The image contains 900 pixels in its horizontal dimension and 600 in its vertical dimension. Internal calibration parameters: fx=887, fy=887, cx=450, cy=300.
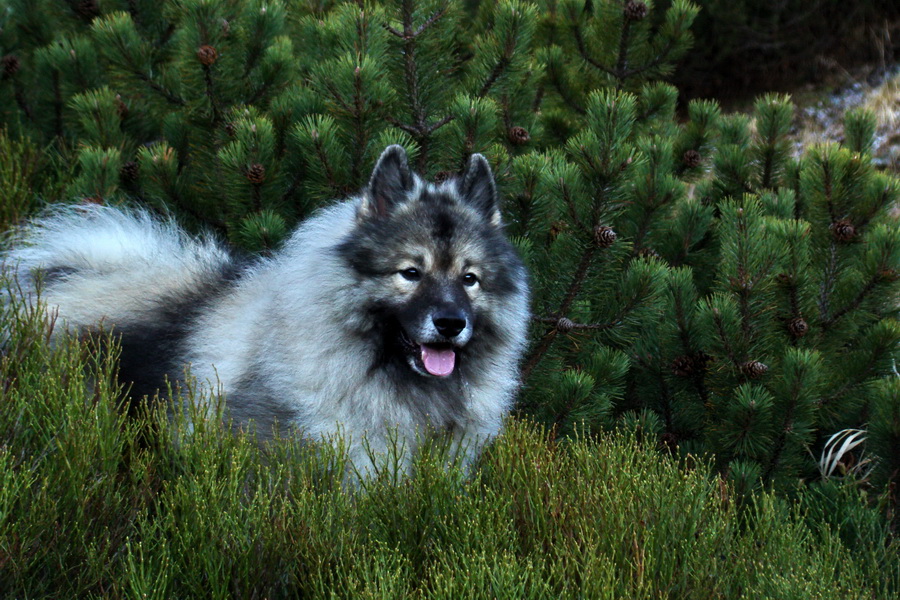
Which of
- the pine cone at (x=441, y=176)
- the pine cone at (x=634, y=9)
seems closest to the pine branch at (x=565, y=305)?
the pine cone at (x=441, y=176)

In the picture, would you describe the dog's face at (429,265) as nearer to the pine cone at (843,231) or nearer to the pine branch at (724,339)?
the pine branch at (724,339)

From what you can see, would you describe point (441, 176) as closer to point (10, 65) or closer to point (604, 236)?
point (604, 236)

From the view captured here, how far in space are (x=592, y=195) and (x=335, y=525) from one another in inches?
85.9

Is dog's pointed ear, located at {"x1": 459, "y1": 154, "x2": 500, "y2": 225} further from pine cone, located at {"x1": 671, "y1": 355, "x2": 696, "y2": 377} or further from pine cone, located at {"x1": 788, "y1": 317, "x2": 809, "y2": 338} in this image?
pine cone, located at {"x1": 788, "y1": 317, "x2": 809, "y2": 338}

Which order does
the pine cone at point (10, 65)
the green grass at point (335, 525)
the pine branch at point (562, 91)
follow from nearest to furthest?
1. the green grass at point (335, 525)
2. the pine branch at point (562, 91)
3. the pine cone at point (10, 65)

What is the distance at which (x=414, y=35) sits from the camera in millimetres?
4562

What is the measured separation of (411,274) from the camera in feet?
11.7

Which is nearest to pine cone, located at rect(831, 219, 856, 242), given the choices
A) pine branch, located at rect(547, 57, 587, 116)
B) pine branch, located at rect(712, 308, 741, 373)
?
pine branch, located at rect(712, 308, 741, 373)

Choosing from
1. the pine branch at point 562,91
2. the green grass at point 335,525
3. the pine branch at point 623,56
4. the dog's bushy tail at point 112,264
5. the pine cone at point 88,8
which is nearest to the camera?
the green grass at point 335,525

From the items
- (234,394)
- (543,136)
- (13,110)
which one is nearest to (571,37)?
(543,136)

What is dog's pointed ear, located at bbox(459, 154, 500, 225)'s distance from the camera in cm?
390

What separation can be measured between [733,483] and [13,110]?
5.38 metres

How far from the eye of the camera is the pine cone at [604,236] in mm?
4250

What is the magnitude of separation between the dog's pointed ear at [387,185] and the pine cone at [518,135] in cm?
140
